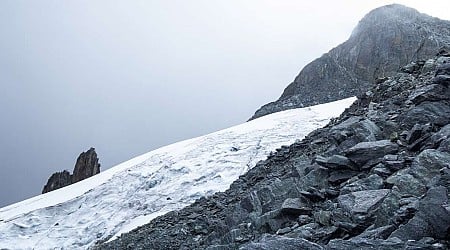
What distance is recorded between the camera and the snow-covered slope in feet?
67.0

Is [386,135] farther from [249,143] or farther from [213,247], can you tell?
[249,143]

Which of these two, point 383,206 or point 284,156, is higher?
point 284,156

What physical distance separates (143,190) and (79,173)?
24.9m

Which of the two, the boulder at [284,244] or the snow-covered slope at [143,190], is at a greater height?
the snow-covered slope at [143,190]

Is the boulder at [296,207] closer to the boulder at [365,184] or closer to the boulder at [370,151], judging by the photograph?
the boulder at [365,184]

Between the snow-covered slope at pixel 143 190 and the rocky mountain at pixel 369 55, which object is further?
the rocky mountain at pixel 369 55

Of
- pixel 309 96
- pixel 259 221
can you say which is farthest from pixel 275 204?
pixel 309 96

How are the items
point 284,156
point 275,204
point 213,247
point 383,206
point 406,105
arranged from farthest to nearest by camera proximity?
point 284,156 → point 406,105 → point 275,204 → point 213,247 → point 383,206

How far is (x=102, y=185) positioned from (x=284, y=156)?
42.3ft

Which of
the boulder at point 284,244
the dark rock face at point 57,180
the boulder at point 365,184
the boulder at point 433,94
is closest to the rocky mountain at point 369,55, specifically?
the dark rock face at point 57,180

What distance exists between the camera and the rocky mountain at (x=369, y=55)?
44094 millimetres

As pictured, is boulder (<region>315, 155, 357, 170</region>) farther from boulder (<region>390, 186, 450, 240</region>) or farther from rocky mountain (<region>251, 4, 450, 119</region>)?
rocky mountain (<region>251, 4, 450, 119</region>)

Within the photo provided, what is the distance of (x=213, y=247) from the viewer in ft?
31.9

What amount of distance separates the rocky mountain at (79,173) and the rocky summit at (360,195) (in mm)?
31843
